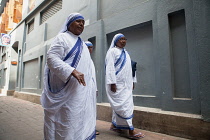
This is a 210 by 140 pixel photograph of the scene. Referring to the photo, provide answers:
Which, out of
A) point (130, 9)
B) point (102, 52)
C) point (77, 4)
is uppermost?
point (77, 4)

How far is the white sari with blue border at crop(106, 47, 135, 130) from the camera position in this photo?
2.66m

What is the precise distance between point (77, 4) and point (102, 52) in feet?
9.22

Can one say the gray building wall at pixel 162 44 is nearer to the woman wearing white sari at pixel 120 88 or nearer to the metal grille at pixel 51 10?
the woman wearing white sari at pixel 120 88

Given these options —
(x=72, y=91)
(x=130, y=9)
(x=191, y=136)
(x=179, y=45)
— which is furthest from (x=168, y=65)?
(x=72, y=91)

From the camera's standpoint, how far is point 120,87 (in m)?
2.79

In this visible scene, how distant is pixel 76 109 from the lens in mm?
1636

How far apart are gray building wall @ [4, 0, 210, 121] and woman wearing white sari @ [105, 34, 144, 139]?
80 cm

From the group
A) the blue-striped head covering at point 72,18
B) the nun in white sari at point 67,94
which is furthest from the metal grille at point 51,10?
the nun in white sari at point 67,94

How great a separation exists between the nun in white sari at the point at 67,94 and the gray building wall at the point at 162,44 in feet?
6.23

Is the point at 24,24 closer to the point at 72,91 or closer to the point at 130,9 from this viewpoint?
the point at 130,9

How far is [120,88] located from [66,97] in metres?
1.36

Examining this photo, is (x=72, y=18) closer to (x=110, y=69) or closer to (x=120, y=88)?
(x=110, y=69)

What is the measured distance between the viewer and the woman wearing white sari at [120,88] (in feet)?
8.68

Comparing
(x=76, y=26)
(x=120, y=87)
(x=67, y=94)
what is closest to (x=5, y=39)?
(x=120, y=87)
